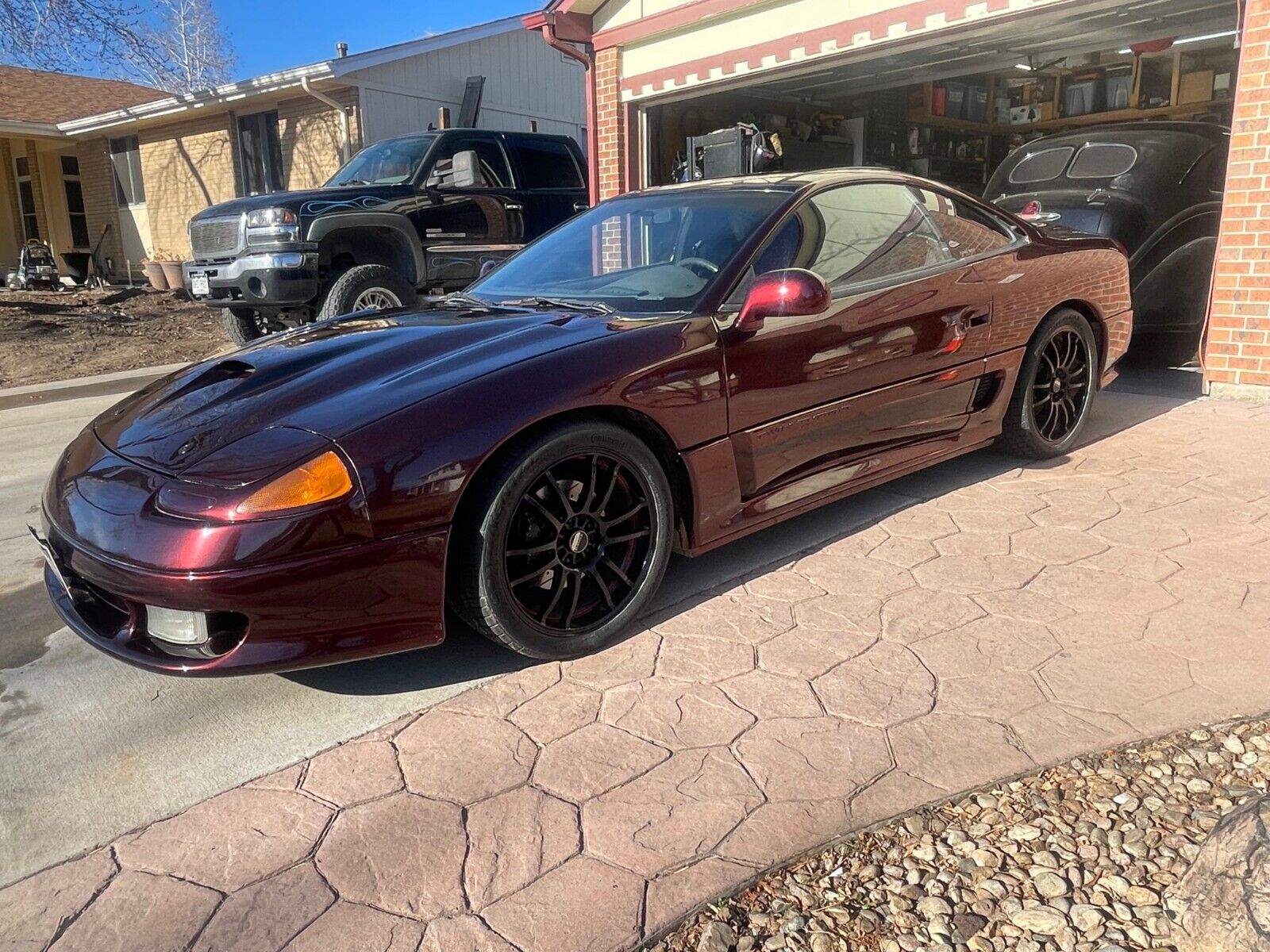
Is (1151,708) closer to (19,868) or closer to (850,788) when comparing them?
(850,788)

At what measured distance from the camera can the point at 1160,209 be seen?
6422 millimetres

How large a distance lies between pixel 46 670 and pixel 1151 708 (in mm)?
3257

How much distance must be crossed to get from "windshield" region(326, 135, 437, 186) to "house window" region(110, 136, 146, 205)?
12655mm

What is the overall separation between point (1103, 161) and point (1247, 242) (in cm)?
153

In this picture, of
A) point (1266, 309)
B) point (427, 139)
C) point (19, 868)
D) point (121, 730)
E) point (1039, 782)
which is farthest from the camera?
point (427, 139)

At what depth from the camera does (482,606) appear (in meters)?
2.60

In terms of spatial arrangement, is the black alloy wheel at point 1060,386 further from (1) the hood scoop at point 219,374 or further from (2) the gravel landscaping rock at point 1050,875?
(1) the hood scoop at point 219,374

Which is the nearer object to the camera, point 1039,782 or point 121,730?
point 1039,782

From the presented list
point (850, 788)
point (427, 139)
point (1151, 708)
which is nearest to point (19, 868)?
point (850, 788)

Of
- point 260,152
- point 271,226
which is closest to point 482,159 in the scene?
point 271,226

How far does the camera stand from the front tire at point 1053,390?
4352 mm

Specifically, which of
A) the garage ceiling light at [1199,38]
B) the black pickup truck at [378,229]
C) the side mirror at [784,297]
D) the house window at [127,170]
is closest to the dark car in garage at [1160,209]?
the garage ceiling light at [1199,38]

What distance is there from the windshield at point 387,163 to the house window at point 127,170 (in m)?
12.7

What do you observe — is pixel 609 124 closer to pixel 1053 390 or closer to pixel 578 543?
pixel 1053 390
